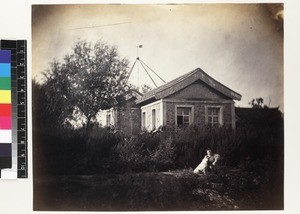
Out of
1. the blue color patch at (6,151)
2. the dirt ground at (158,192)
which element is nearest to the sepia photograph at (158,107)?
the dirt ground at (158,192)

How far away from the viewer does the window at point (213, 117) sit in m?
4.55

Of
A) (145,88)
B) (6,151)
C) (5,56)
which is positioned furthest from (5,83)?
(145,88)

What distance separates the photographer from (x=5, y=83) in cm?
448

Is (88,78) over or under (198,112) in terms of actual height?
over

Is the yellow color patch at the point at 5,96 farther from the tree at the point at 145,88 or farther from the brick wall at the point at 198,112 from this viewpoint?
the brick wall at the point at 198,112

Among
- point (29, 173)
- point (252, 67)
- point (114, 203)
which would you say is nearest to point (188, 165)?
point (114, 203)

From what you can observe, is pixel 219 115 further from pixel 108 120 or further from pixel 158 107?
pixel 108 120

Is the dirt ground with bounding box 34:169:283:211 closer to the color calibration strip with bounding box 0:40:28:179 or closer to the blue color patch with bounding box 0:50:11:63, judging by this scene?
the color calibration strip with bounding box 0:40:28:179

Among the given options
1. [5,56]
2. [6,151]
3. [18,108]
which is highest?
[5,56]

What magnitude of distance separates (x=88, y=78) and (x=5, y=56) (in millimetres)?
759

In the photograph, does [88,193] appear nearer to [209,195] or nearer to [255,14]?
[209,195]

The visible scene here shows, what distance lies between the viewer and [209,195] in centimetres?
456
